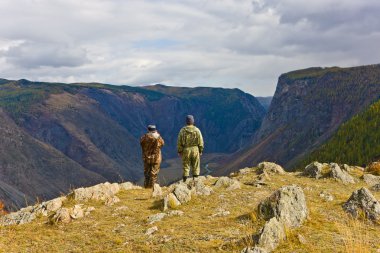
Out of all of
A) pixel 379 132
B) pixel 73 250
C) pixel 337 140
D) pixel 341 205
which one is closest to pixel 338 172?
pixel 341 205

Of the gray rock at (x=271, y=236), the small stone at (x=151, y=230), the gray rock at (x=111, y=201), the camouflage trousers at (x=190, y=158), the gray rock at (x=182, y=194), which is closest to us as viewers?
the gray rock at (x=271, y=236)

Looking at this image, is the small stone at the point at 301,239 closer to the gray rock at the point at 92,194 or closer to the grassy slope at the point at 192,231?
the grassy slope at the point at 192,231

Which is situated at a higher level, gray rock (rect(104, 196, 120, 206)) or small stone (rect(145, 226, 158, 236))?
small stone (rect(145, 226, 158, 236))

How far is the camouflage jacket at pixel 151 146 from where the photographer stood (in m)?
22.9

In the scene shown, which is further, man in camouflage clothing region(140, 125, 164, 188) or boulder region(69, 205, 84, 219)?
man in camouflage clothing region(140, 125, 164, 188)

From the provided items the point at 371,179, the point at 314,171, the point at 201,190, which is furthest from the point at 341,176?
the point at 201,190

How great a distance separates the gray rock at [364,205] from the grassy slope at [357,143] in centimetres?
7696

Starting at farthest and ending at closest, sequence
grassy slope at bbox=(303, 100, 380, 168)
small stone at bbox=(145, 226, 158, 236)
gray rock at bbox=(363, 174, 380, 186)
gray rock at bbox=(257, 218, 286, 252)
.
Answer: grassy slope at bbox=(303, 100, 380, 168) → gray rock at bbox=(363, 174, 380, 186) → small stone at bbox=(145, 226, 158, 236) → gray rock at bbox=(257, 218, 286, 252)

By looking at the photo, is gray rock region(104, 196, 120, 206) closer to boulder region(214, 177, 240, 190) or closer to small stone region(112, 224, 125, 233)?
small stone region(112, 224, 125, 233)

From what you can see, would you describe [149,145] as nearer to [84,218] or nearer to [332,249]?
[84,218]

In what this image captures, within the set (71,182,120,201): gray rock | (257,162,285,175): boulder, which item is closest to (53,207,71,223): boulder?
(71,182,120,201): gray rock

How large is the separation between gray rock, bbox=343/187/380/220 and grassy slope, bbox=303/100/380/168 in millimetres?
76959

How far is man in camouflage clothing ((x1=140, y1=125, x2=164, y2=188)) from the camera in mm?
22891

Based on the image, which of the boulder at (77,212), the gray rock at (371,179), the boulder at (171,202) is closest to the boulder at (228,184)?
the boulder at (171,202)
